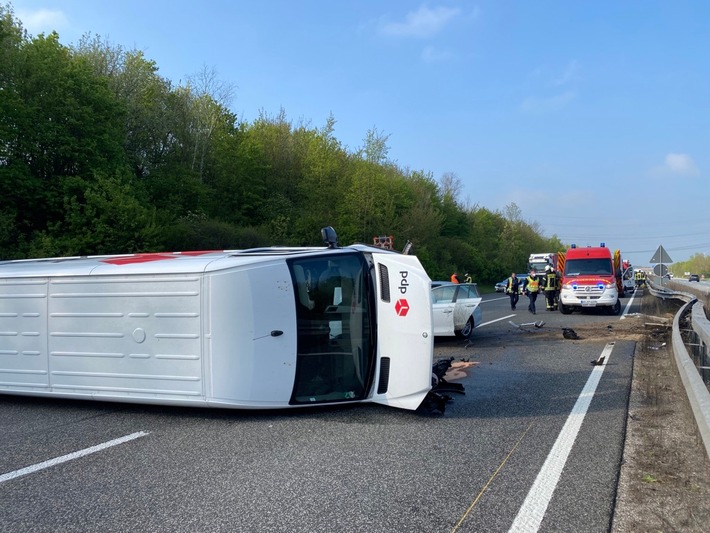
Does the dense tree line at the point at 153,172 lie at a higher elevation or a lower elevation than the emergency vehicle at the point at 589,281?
higher

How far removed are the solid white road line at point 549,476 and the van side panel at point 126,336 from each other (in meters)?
3.50

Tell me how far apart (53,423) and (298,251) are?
328 cm

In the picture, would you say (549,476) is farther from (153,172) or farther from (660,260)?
(153,172)

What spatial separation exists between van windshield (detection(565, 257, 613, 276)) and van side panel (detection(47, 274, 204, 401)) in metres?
18.3

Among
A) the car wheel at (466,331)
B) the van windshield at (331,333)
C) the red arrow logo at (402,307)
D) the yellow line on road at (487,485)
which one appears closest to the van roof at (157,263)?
the van windshield at (331,333)

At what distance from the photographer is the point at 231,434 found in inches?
232

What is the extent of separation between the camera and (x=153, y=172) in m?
32.4

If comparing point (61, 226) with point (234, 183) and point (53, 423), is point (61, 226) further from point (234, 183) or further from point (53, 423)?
point (53, 423)

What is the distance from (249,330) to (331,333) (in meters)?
0.89

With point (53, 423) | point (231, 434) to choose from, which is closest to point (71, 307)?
point (53, 423)

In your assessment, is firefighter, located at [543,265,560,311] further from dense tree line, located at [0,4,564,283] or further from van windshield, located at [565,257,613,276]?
dense tree line, located at [0,4,564,283]

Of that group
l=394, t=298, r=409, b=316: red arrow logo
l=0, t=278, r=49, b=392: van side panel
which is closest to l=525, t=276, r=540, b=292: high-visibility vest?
l=394, t=298, r=409, b=316: red arrow logo

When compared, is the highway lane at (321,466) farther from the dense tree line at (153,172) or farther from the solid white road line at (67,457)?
the dense tree line at (153,172)

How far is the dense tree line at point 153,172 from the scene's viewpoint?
76.3 ft
